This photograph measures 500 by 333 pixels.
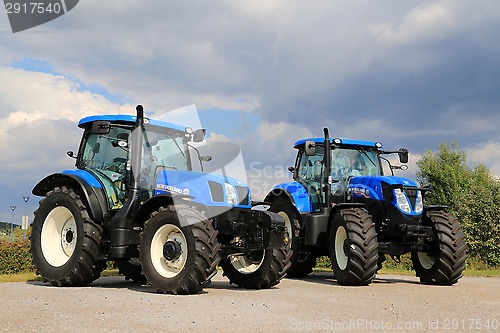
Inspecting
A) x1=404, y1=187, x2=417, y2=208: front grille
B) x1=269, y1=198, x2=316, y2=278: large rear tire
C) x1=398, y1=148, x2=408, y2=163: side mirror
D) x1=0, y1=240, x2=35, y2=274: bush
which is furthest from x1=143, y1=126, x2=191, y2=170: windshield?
x1=0, y1=240, x2=35, y2=274: bush

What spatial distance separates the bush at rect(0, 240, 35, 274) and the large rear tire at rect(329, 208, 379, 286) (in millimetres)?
12928

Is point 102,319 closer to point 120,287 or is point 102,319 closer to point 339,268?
point 120,287

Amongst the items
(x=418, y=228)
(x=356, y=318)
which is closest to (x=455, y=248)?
(x=418, y=228)

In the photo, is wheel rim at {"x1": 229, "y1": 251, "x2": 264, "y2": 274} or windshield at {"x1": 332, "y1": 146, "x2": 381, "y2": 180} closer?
wheel rim at {"x1": 229, "y1": 251, "x2": 264, "y2": 274}

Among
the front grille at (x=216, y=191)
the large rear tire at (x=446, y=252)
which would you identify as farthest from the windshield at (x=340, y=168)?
the front grille at (x=216, y=191)

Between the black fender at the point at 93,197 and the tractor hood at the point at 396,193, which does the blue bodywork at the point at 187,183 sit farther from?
the tractor hood at the point at 396,193

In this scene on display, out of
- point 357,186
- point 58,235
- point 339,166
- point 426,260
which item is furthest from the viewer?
point 339,166

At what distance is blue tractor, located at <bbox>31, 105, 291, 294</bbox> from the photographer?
890 cm

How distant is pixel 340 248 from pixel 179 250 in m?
4.30

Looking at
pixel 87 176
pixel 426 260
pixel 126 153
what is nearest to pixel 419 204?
pixel 426 260

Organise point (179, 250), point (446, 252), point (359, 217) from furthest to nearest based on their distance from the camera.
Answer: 1. point (446, 252)
2. point (359, 217)
3. point (179, 250)

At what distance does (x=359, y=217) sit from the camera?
37.3ft

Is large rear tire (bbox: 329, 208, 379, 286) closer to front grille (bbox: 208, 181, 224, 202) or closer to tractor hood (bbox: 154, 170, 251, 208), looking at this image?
tractor hood (bbox: 154, 170, 251, 208)

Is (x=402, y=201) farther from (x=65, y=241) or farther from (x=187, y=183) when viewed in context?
(x=65, y=241)
